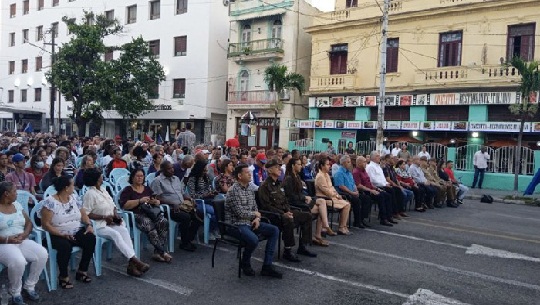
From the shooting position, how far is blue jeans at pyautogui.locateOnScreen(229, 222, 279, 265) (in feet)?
18.9

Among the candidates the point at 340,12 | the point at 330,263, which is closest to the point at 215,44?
the point at 340,12

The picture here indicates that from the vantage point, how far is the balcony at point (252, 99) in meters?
26.9

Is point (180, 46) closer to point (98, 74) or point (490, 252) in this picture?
point (98, 74)

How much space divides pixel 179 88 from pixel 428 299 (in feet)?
90.3

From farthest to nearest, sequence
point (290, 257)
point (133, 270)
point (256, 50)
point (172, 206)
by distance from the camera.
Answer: point (256, 50)
point (172, 206)
point (290, 257)
point (133, 270)

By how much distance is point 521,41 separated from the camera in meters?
19.6

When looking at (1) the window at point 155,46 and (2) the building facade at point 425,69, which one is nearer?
(2) the building facade at point 425,69

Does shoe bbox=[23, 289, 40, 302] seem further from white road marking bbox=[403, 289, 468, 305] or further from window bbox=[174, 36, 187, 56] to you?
window bbox=[174, 36, 187, 56]

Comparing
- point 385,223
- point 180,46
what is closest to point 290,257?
point 385,223

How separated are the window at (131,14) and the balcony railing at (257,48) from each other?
9.34 m

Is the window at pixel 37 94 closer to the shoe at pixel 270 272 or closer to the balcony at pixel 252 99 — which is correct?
the balcony at pixel 252 99

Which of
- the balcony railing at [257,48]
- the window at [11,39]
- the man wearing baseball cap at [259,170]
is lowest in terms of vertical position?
the man wearing baseball cap at [259,170]

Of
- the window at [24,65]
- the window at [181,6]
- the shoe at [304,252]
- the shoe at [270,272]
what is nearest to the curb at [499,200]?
the shoe at [304,252]

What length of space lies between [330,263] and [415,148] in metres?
14.5
